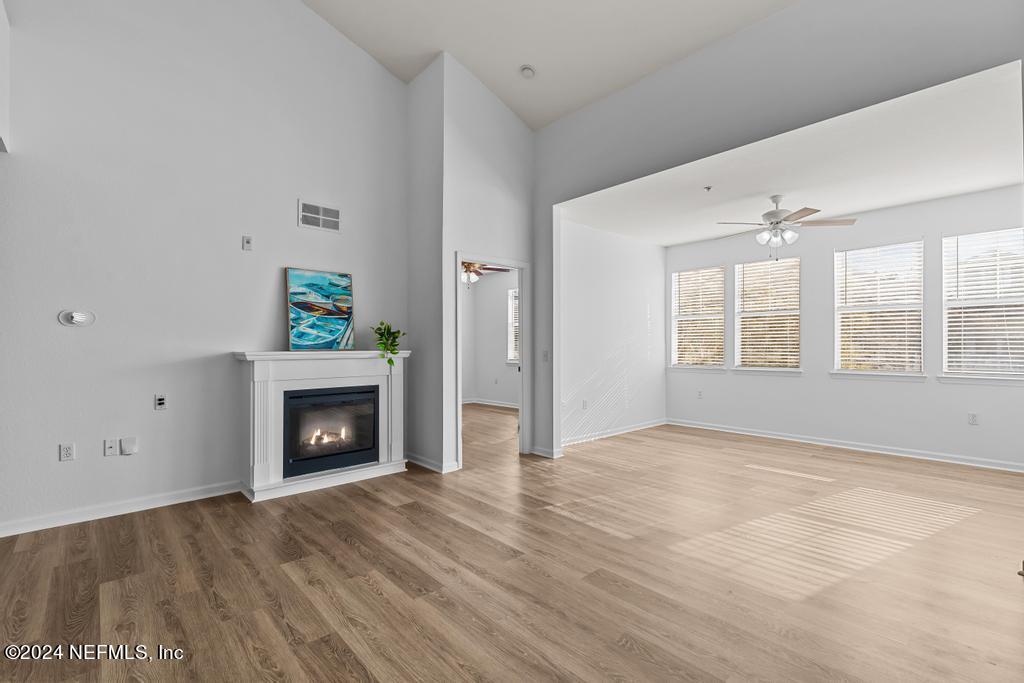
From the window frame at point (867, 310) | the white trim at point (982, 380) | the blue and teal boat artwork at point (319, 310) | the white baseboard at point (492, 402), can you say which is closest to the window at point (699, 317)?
the window frame at point (867, 310)

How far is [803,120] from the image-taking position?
11.1 ft

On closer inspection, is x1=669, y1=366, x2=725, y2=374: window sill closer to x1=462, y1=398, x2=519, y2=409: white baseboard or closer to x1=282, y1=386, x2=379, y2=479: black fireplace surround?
x1=462, y1=398, x2=519, y2=409: white baseboard

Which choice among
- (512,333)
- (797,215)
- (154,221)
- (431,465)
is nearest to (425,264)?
(431,465)

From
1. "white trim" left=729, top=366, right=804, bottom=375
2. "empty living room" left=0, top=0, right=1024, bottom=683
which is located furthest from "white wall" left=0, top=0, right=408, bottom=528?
"white trim" left=729, top=366, right=804, bottom=375

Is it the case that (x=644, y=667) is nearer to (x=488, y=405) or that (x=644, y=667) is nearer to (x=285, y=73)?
(x=285, y=73)

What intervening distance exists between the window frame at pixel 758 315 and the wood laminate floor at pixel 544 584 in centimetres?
230

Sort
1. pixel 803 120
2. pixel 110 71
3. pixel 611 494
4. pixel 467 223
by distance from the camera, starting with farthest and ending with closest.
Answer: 1. pixel 467 223
2. pixel 611 494
3. pixel 110 71
4. pixel 803 120

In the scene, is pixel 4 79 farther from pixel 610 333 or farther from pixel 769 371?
pixel 769 371

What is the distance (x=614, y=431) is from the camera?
6.69m

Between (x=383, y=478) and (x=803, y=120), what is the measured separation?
448 cm

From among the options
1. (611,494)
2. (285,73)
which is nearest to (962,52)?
(611,494)

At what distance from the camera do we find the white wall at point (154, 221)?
3.32 meters

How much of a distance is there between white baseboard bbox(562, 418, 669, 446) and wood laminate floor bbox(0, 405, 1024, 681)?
181cm

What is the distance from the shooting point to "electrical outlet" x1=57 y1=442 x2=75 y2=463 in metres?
3.41
